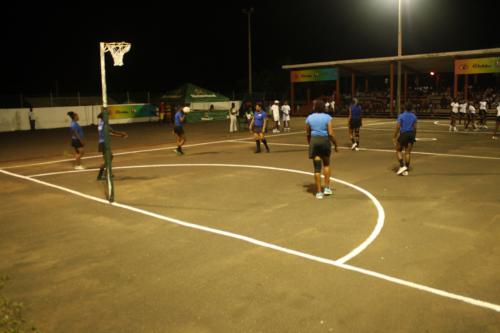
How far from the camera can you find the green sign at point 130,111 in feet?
127

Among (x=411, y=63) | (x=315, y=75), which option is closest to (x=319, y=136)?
(x=411, y=63)

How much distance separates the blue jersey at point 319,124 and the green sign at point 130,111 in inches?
1191

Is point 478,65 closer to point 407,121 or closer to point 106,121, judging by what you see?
point 407,121

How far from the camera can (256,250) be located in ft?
23.8

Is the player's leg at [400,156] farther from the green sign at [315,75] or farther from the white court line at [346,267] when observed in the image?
the green sign at [315,75]

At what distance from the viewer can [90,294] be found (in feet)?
19.1

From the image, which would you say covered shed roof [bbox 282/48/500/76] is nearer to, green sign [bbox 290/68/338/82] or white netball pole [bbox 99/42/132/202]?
green sign [bbox 290/68/338/82]

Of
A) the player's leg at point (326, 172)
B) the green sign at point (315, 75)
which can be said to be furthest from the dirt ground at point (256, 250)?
the green sign at point (315, 75)

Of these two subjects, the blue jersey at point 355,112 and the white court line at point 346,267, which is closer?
the white court line at point 346,267

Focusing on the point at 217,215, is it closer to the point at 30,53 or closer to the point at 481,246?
the point at 481,246

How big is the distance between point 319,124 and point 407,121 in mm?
3875

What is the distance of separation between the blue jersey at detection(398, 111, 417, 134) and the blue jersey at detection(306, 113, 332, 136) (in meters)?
3.62

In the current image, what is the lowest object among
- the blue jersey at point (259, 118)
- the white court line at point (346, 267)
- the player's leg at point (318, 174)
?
the white court line at point (346, 267)

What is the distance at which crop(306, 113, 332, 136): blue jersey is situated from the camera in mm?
10281
